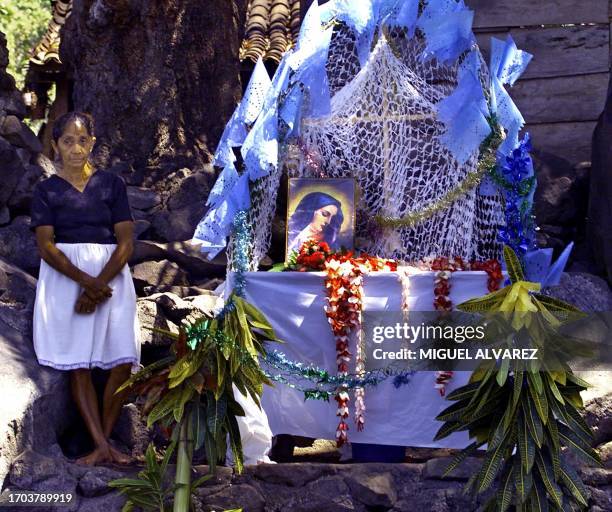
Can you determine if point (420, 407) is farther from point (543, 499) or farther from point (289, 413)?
point (543, 499)

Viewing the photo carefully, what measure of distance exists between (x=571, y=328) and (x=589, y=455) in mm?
1360

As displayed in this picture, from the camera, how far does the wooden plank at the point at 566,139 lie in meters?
7.58

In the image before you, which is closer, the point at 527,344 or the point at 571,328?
the point at 527,344

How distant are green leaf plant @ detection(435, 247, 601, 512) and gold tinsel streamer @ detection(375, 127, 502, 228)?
47.7 inches

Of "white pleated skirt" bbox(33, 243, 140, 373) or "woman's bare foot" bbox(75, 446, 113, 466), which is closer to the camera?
"woman's bare foot" bbox(75, 446, 113, 466)

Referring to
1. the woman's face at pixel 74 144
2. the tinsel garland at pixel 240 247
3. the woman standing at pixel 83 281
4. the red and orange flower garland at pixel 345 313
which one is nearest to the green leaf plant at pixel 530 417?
the red and orange flower garland at pixel 345 313

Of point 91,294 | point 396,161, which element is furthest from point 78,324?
point 396,161

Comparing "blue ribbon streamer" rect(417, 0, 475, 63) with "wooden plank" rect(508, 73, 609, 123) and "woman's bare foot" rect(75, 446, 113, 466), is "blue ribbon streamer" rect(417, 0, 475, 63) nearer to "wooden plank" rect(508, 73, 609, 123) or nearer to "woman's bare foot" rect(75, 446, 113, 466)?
"wooden plank" rect(508, 73, 609, 123)

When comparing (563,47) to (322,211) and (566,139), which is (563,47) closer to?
(566,139)

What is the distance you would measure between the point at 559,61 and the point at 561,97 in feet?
0.92

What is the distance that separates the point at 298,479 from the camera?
4.83 meters

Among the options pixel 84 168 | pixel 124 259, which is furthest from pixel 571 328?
pixel 84 168

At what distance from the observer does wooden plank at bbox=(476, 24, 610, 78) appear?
757 cm

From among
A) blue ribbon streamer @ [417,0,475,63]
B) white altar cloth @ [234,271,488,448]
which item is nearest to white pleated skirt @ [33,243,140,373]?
Result: white altar cloth @ [234,271,488,448]
